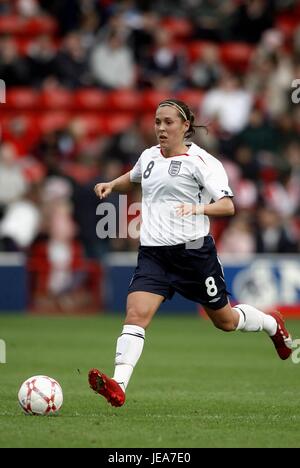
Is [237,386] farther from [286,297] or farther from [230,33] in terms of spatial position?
[230,33]

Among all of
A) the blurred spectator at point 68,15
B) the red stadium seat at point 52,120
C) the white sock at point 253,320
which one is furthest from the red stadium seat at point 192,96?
the white sock at point 253,320

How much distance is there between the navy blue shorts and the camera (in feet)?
27.7

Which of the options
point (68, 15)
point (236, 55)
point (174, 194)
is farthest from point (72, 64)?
point (174, 194)

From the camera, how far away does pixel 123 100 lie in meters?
20.1

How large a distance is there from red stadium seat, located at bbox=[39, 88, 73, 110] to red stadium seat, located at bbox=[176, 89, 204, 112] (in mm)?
1933

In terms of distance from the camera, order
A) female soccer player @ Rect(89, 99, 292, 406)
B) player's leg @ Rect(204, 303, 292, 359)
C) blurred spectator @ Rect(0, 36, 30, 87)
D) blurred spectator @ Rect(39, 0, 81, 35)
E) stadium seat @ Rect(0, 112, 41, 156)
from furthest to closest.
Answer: blurred spectator @ Rect(39, 0, 81, 35) < blurred spectator @ Rect(0, 36, 30, 87) < stadium seat @ Rect(0, 112, 41, 156) < player's leg @ Rect(204, 303, 292, 359) < female soccer player @ Rect(89, 99, 292, 406)

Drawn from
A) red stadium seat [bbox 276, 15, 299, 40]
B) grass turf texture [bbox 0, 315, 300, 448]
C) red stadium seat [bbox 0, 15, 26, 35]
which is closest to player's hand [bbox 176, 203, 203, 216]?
grass turf texture [bbox 0, 315, 300, 448]

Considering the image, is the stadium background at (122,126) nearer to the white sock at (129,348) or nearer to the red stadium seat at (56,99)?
the red stadium seat at (56,99)

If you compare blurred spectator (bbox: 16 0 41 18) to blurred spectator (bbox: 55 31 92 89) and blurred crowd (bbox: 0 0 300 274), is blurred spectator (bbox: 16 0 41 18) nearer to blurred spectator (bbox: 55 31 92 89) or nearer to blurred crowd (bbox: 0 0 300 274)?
blurred crowd (bbox: 0 0 300 274)

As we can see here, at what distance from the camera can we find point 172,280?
849 cm

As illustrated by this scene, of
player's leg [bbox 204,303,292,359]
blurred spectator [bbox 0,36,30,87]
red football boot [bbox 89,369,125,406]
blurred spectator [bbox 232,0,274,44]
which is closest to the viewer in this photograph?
red football boot [bbox 89,369,125,406]

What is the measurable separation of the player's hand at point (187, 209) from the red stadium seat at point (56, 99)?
12.3 meters

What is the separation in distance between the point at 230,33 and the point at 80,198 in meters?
5.97

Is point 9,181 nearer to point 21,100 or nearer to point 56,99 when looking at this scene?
point 21,100
